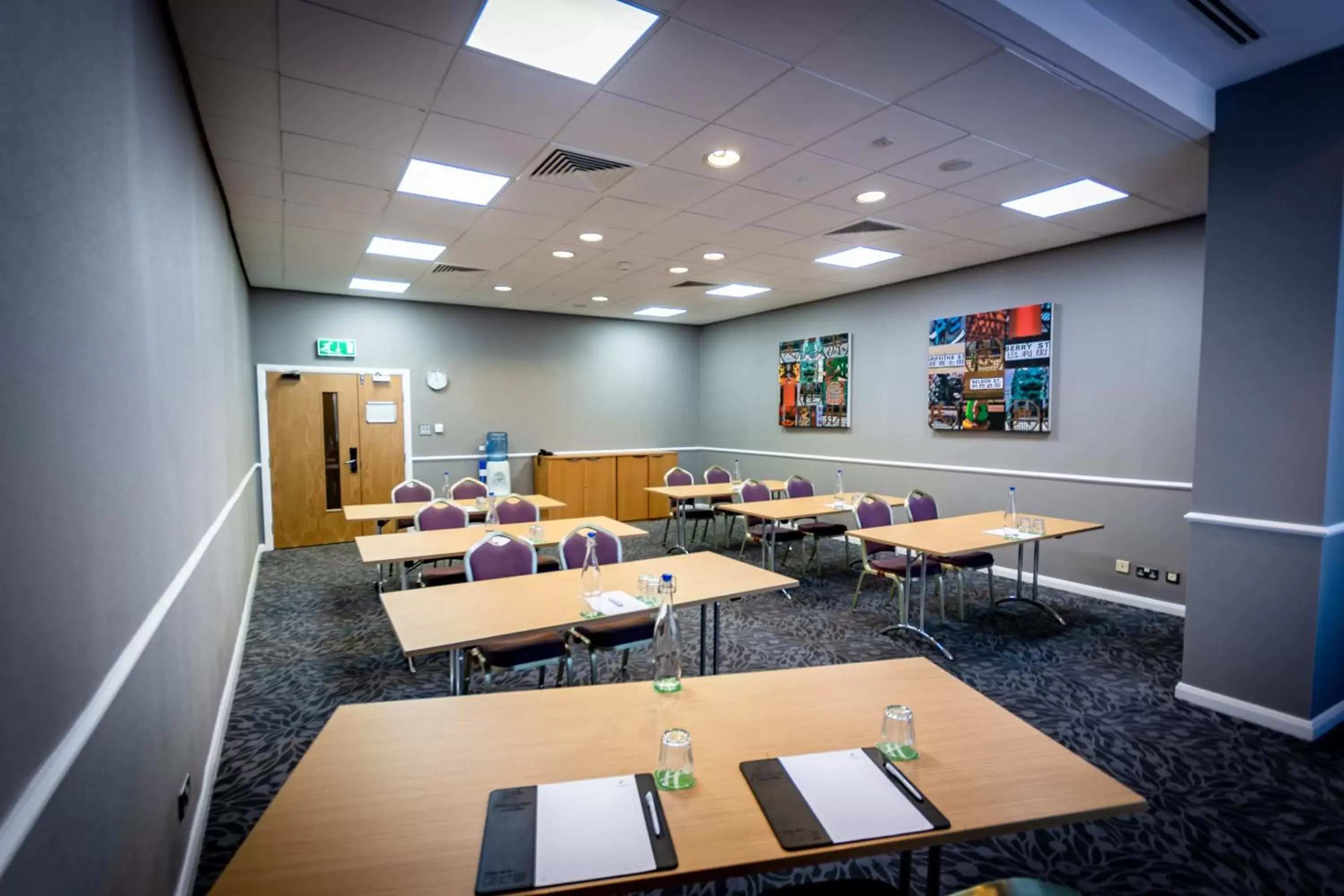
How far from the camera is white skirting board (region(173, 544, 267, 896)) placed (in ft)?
6.86

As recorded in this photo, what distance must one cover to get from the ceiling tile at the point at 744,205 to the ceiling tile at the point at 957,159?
79 centimetres

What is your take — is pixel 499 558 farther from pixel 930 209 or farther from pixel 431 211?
pixel 930 209

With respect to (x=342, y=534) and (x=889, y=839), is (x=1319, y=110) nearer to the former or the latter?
(x=889, y=839)

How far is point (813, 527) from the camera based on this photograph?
6160 mm

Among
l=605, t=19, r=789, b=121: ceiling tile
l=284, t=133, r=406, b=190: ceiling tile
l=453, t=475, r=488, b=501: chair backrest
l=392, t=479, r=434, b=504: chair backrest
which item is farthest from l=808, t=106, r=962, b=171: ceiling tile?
l=392, t=479, r=434, b=504: chair backrest

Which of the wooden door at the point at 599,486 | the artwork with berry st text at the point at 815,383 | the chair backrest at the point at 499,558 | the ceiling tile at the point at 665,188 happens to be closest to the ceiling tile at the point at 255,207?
the ceiling tile at the point at 665,188

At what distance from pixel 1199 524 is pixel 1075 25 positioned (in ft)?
8.39

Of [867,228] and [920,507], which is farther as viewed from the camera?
[920,507]

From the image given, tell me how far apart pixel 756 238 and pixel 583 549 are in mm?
3070

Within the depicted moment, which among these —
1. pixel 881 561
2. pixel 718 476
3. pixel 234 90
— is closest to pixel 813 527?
pixel 881 561

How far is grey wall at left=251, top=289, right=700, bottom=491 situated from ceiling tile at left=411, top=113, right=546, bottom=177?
4869mm

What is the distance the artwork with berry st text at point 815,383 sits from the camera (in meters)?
7.65

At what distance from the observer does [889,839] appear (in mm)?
1201

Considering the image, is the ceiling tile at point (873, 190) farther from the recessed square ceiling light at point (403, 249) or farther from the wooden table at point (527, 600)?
the recessed square ceiling light at point (403, 249)
